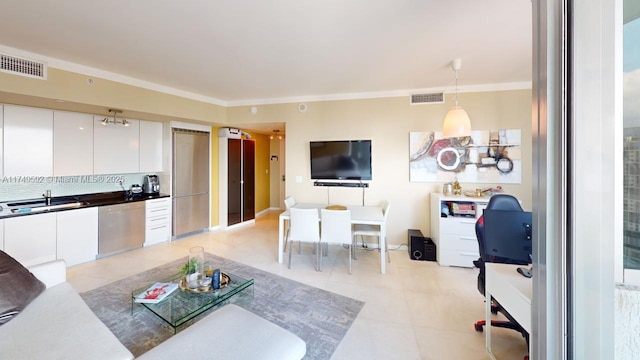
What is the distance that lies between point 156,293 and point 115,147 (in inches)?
118

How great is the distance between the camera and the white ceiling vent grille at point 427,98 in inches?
144

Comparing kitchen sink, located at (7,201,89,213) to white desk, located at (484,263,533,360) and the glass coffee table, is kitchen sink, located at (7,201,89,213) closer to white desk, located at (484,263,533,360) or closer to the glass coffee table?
the glass coffee table

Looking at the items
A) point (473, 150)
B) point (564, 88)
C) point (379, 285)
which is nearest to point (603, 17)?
point (564, 88)

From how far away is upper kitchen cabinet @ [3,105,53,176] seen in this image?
282 centimetres

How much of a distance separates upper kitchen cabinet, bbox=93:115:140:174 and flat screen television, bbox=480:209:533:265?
16.3ft

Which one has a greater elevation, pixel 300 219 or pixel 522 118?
pixel 522 118

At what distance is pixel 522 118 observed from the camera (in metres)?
3.42

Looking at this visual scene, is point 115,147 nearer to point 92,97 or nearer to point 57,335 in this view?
point 92,97

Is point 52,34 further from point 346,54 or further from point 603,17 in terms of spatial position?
point 603,17

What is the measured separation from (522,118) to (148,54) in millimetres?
4977

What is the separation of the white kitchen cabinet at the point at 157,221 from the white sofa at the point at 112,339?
8.31 feet

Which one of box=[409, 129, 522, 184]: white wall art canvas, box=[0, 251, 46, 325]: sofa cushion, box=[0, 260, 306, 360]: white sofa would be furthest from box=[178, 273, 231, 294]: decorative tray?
box=[409, 129, 522, 184]: white wall art canvas

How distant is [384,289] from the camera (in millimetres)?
2641

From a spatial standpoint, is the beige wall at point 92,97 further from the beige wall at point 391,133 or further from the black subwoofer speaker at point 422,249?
the black subwoofer speaker at point 422,249
